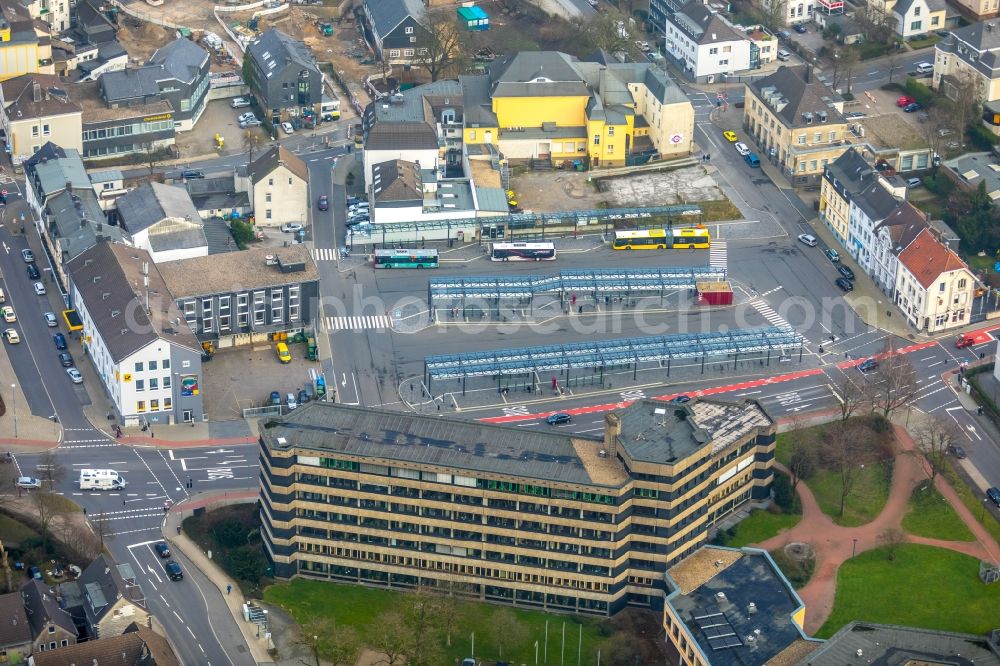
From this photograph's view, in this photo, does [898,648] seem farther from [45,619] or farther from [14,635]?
[14,635]

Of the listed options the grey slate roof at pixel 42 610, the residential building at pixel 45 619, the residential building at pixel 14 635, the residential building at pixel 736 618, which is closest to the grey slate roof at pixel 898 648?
the residential building at pixel 736 618

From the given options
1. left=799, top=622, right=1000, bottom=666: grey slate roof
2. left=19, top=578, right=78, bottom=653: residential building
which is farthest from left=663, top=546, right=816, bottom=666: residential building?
left=19, top=578, right=78, bottom=653: residential building

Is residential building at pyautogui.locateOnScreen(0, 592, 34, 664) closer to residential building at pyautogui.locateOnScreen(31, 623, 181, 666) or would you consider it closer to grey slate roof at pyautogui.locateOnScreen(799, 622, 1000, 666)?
residential building at pyautogui.locateOnScreen(31, 623, 181, 666)

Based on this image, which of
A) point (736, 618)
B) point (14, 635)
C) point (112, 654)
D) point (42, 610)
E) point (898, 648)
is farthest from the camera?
point (736, 618)

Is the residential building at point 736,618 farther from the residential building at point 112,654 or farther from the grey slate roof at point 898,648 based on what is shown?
the residential building at point 112,654

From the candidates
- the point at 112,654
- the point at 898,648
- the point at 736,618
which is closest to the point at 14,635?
the point at 112,654

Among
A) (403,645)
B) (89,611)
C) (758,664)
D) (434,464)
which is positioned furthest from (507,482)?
(89,611)
